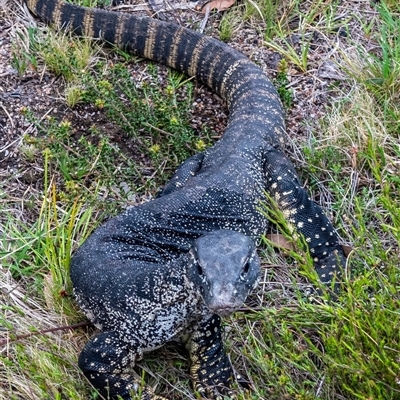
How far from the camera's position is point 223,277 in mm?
3637

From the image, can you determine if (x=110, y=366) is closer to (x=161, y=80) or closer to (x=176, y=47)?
(x=161, y=80)

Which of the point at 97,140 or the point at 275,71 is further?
the point at 275,71

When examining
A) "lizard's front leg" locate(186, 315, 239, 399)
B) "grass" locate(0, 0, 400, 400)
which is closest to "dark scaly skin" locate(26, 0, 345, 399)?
"lizard's front leg" locate(186, 315, 239, 399)

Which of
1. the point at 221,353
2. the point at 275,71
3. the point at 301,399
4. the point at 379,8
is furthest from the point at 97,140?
the point at 301,399

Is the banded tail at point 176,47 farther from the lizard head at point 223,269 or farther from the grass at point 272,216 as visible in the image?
the lizard head at point 223,269

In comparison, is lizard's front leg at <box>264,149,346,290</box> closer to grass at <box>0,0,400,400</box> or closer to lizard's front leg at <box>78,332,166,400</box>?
grass at <box>0,0,400,400</box>

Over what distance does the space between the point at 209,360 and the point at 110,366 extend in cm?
59

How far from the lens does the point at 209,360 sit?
424 centimetres

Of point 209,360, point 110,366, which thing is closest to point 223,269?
point 209,360

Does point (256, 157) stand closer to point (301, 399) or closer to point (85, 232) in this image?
point (85, 232)

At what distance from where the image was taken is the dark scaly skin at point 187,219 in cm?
411

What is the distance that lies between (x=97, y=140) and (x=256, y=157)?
1352 millimetres

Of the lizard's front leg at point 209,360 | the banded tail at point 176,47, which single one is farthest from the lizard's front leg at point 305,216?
the lizard's front leg at point 209,360

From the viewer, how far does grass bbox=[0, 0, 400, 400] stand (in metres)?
3.51
